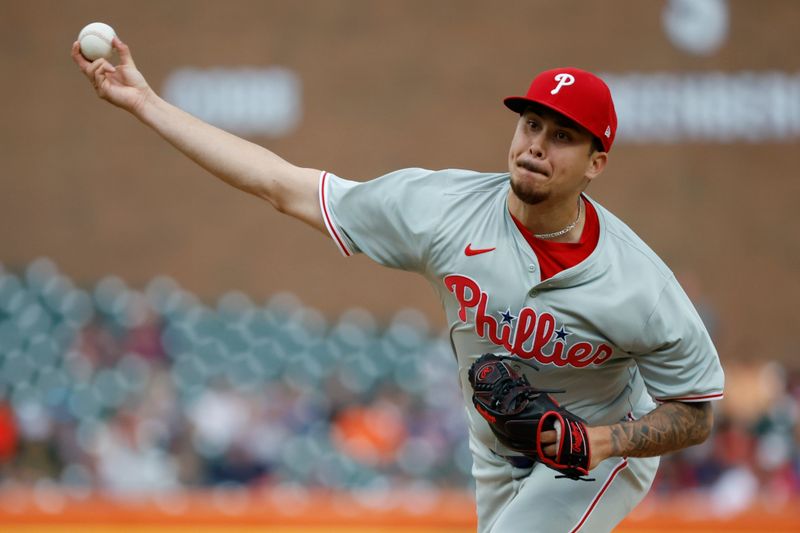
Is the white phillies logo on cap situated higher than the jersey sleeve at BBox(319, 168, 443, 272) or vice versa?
the white phillies logo on cap

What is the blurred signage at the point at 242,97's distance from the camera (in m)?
12.0

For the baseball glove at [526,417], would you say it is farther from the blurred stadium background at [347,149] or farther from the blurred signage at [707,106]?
the blurred signage at [707,106]

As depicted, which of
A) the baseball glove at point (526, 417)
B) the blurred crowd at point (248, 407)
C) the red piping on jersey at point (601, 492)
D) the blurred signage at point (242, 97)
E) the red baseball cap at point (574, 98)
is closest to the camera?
the baseball glove at point (526, 417)

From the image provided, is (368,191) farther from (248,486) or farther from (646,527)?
(248,486)

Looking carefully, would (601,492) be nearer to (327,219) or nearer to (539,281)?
(539,281)

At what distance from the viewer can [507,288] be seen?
322cm

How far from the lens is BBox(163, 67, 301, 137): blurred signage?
12.0m

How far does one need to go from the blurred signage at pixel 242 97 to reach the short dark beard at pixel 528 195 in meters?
9.05

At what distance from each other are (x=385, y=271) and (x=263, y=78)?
232 cm

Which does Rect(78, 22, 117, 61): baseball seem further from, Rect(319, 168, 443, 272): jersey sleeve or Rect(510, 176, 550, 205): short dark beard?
Rect(510, 176, 550, 205): short dark beard

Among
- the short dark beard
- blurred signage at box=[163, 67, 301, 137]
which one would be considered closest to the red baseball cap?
the short dark beard

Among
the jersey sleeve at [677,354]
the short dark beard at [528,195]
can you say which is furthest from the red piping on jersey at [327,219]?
the jersey sleeve at [677,354]

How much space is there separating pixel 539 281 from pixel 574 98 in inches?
19.6

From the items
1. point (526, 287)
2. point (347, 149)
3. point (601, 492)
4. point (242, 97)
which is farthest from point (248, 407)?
point (526, 287)
